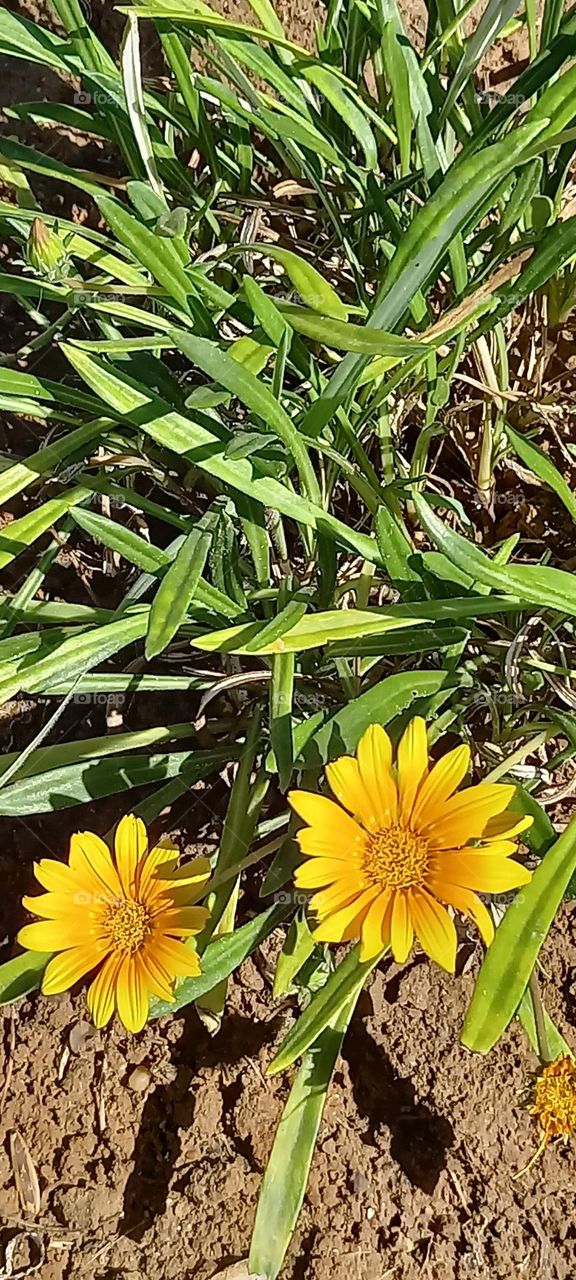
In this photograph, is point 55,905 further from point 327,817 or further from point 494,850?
point 494,850

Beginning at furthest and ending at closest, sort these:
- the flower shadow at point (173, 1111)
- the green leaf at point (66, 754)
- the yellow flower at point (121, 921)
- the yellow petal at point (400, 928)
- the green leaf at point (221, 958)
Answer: the flower shadow at point (173, 1111)
the green leaf at point (66, 754)
the green leaf at point (221, 958)
the yellow flower at point (121, 921)
the yellow petal at point (400, 928)

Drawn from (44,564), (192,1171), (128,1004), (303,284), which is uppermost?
(303,284)

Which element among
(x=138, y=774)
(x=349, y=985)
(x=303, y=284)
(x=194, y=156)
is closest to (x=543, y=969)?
(x=349, y=985)

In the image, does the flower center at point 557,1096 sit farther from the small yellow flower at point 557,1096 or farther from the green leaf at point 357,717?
the green leaf at point 357,717

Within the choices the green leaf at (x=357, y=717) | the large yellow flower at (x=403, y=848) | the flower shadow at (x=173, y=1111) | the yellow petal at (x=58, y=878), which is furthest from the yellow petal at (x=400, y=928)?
the flower shadow at (x=173, y=1111)

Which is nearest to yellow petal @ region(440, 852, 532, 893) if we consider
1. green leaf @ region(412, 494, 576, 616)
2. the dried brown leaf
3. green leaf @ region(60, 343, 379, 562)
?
green leaf @ region(412, 494, 576, 616)

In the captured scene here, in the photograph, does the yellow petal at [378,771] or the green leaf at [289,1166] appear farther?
the green leaf at [289,1166]

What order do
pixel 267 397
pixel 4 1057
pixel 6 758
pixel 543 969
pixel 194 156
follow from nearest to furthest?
pixel 267 397
pixel 6 758
pixel 543 969
pixel 4 1057
pixel 194 156

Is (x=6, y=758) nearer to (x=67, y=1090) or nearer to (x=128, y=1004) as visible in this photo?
(x=128, y=1004)
